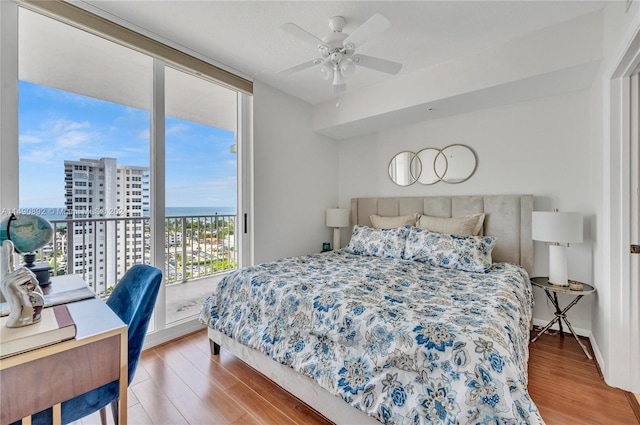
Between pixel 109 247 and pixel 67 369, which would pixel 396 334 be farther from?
pixel 109 247

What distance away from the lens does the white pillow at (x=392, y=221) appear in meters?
3.38

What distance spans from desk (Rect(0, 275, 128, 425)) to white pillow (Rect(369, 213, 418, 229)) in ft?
9.67

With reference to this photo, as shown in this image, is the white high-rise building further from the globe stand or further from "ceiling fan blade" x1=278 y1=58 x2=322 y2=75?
"ceiling fan blade" x1=278 y1=58 x2=322 y2=75

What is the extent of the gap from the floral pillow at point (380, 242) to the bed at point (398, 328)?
0.15 metres

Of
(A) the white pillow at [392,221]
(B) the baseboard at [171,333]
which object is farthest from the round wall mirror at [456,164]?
(B) the baseboard at [171,333]

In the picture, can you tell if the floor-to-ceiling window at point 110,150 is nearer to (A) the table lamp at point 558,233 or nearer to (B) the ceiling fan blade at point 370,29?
(B) the ceiling fan blade at point 370,29

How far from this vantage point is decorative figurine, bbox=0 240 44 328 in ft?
3.06

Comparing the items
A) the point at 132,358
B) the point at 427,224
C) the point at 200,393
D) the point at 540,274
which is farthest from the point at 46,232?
the point at 540,274

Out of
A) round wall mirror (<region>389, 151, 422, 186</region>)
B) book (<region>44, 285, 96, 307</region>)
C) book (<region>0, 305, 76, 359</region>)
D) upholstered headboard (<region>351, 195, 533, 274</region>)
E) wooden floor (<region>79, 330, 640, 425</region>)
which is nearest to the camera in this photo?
book (<region>0, 305, 76, 359</region>)

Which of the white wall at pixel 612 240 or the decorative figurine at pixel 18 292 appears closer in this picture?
the decorative figurine at pixel 18 292

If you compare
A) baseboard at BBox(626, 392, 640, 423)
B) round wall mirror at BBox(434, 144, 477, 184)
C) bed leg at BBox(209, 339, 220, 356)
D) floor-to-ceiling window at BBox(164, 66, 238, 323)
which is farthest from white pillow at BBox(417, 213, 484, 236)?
bed leg at BBox(209, 339, 220, 356)

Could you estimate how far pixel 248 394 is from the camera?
1818 mm

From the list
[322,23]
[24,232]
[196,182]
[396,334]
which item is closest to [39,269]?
[24,232]

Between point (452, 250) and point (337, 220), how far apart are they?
1683mm
